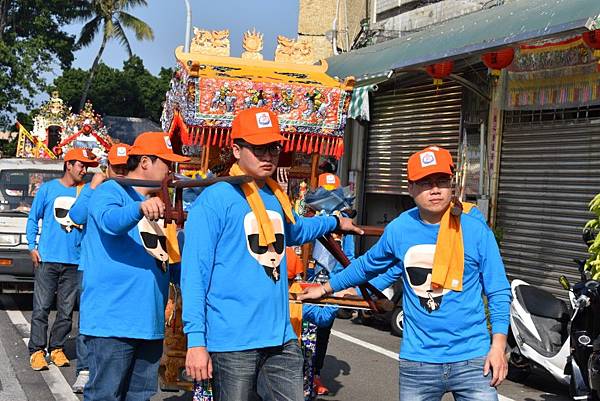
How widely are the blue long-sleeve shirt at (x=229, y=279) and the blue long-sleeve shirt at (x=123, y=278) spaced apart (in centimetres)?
92

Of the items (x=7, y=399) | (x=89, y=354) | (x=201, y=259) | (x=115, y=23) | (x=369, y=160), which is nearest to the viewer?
(x=201, y=259)

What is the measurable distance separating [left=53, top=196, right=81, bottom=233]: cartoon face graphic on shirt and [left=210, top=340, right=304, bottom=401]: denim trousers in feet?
15.8

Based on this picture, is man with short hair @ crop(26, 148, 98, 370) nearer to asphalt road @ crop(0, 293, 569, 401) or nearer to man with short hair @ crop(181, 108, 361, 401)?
asphalt road @ crop(0, 293, 569, 401)

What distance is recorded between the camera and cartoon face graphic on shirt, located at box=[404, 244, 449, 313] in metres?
4.57

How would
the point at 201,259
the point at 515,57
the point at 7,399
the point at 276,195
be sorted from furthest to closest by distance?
the point at 515,57
the point at 7,399
the point at 276,195
the point at 201,259

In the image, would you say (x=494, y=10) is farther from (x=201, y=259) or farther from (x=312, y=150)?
(x=201, y=259)

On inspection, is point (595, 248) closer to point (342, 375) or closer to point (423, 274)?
point (342, 375)

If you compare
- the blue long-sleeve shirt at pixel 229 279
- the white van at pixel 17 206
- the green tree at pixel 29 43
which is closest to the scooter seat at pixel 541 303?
the blue long-sleeve shirt at pixel 229 279

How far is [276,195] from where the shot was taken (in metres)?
4.87

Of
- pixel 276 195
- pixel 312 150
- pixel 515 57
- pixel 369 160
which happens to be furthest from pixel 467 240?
pixel 369 160

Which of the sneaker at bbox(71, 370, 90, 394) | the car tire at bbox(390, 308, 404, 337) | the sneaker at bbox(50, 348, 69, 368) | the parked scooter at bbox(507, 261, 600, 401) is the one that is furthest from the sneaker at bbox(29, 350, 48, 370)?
the car tire at bbox(390, 308, 404, 337)

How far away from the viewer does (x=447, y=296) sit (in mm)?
4551

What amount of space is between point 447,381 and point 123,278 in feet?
6.24

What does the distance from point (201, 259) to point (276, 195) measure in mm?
581
